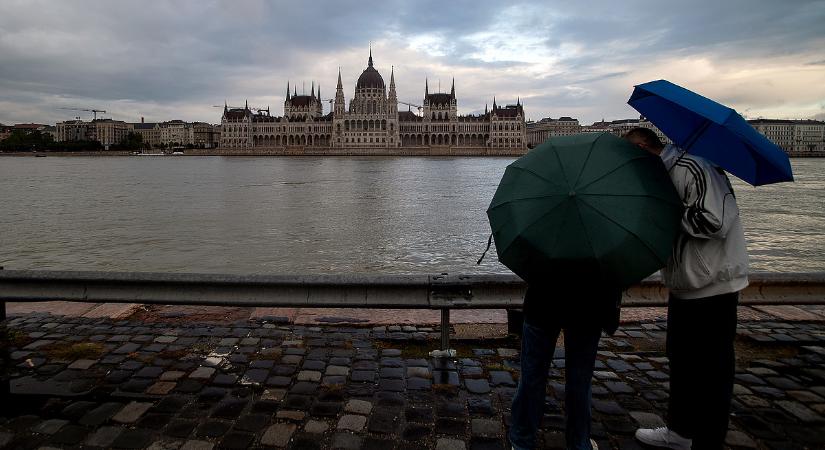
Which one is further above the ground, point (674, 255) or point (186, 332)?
point (674, 255)

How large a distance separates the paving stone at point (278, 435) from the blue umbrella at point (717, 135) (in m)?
2.56

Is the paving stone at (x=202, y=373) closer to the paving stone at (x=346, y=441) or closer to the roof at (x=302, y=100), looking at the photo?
the paving stone at (x=346, y=441)

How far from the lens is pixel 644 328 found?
5.24 metres

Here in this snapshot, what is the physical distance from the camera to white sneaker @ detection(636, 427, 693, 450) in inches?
122

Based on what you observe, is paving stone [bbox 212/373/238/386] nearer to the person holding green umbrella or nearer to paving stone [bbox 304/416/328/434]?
paving stone [bbox 304/416/328/434]

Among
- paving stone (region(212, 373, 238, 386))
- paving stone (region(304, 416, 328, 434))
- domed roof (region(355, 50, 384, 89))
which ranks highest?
domed roof (region(355, 50, 384, 89))

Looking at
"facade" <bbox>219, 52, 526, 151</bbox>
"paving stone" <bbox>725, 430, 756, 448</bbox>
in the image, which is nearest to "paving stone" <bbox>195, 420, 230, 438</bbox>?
"paving stone" <bbox>725, 430, 756, 448</bbox>

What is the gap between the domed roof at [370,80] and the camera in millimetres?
142875

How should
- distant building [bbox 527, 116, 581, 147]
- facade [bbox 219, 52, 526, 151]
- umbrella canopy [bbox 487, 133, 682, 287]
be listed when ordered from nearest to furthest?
umbrella canopy [bbox 487, 133, 682, 287]
facade [bbox 219, 52, 526, 151]
distant building [bbox 527, 116, 581, 147]

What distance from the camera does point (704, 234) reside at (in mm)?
2637

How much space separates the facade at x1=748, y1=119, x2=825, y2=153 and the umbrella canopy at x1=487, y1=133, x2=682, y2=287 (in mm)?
183210

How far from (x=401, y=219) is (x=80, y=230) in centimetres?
1043

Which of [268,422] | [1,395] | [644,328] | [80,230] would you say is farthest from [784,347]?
[80,230]

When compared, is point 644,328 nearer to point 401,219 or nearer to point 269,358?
point 269,358
